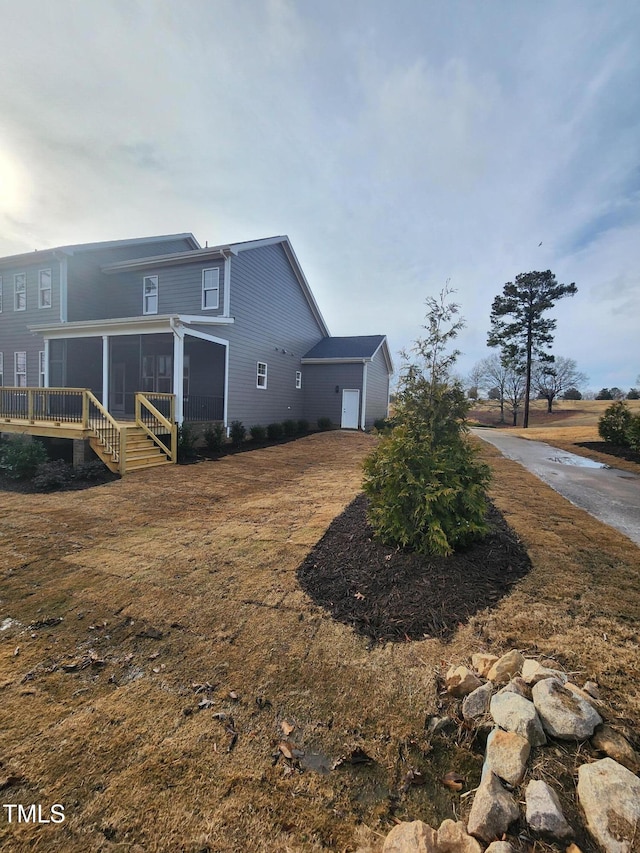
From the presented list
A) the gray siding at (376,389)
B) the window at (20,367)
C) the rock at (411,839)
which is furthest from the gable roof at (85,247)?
the rock at (411,839)

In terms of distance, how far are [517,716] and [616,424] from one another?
16297 millimetres

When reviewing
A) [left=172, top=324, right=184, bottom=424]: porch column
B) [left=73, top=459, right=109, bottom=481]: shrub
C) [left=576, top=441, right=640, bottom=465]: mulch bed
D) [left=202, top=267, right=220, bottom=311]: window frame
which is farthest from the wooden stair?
[left=576, top=441, right=640, bottom=465]: mulch bed

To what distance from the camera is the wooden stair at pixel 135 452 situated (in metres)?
8.78

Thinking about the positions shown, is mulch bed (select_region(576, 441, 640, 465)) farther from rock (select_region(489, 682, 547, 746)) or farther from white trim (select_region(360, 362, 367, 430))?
rock (select_region(489, 682, 547, 746))

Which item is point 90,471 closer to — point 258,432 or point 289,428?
point 258,432

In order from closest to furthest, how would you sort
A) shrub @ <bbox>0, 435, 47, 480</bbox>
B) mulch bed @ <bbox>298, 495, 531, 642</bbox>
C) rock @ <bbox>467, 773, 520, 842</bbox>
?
1. rock @ <bbox>467, 773, 520, 842</bbox>
2. mulch bed @ <bbox>298, 495, 531, 642</bbox>
3. shrub @ <bbox>0, 435, 47, 480</bbox>

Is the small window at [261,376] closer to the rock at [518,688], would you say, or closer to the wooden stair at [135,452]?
the wooden stair at [135,452]

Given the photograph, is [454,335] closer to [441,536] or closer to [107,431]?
[441,536]

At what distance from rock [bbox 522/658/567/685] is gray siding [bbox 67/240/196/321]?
16.8 meters

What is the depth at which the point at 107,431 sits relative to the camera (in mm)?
9055

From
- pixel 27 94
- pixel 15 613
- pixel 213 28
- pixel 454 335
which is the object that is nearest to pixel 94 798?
pixel 15 613

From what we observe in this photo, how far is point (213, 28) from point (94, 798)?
38.1ft

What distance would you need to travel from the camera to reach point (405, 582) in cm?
354

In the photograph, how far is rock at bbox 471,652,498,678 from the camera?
242 centimetres
